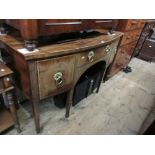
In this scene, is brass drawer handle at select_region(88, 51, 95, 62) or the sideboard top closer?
the sideboard top

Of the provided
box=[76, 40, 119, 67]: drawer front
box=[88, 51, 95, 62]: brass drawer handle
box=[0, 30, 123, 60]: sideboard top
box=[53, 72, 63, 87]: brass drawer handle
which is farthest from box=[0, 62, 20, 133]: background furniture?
box=[88, 51, 95, 62]: brass drawer handle

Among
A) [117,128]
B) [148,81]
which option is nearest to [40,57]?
[117,128]

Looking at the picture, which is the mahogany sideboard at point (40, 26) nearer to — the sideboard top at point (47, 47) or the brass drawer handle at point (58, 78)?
the sideboard top at point (47, 47)

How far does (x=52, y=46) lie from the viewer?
0.96 meters

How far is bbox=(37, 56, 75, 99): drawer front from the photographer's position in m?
0.90

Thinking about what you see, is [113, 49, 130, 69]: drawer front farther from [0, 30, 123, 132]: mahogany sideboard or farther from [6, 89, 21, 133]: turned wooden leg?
[6, 89, 21, 133]: turned wooden leg

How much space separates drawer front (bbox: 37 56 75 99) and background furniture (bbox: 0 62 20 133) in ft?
0.67

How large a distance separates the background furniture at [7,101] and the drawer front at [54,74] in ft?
0.67

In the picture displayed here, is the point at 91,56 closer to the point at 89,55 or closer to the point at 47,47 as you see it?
the point at 89,55

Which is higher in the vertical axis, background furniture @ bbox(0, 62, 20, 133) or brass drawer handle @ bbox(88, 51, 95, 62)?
brass drawer handle @ bbox(88, 51, 95, 62)

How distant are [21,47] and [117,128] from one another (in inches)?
47.1

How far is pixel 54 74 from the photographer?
3.18 feet

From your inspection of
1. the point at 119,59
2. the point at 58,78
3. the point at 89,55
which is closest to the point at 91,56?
the point at 89,55

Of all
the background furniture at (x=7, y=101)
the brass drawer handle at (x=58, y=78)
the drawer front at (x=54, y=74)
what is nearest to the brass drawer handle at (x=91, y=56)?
the drawer front at (x=54, y=74)
